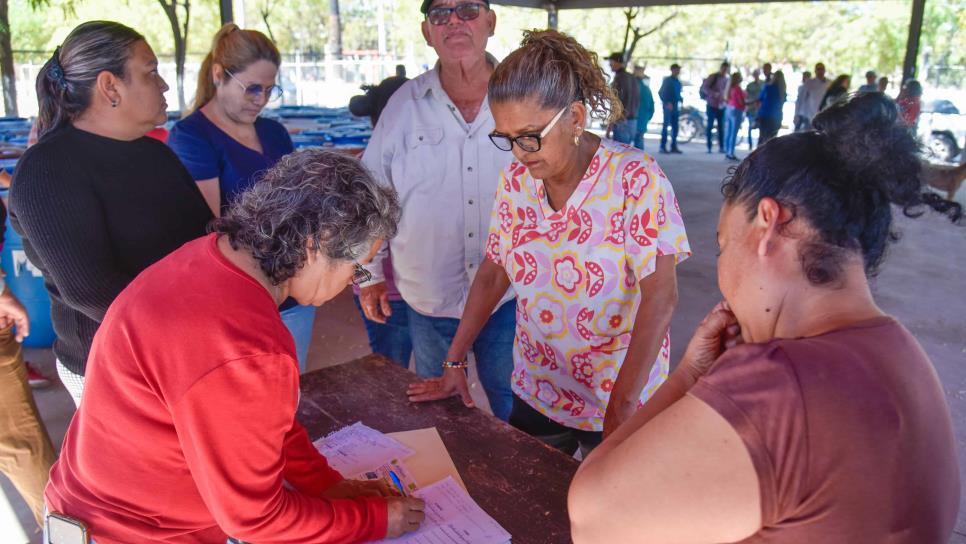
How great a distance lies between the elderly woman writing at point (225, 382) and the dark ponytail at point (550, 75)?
18.5 inches

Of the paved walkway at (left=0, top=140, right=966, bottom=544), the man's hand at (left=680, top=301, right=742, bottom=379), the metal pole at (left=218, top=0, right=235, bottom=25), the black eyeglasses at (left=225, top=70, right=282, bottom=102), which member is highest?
the metal pole at (left=218, top=0, right=235, bottom=25)

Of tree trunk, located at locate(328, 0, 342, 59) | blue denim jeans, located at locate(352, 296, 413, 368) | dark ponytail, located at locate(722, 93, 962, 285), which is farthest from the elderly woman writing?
tree trunk, located at locate(328, 0, 342, 59)

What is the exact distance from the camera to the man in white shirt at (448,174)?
2.24 meters

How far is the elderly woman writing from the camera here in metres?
1.11

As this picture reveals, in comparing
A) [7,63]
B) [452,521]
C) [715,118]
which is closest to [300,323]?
[452,521]

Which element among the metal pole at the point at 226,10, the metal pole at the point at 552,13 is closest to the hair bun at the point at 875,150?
the metal pole at the point at 226,10

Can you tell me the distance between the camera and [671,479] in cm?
82

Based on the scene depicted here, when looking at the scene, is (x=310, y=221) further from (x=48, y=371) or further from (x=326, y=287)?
(x=48, y=371)

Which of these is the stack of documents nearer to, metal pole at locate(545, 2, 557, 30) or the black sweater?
the black sweater

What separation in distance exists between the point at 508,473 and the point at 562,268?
0.50m

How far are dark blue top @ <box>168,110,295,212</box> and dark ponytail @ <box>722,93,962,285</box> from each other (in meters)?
1.84

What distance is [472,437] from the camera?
1.70 m

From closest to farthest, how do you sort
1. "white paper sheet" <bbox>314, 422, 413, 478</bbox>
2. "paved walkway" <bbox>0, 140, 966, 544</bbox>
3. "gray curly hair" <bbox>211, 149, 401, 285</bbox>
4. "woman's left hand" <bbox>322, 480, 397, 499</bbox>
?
"gray curly hair" <bbox>211, 149, 401, 285</bbox>, "woman's left hand" <bbox>322, 480, 397, 499</bbox>, "white paper sheet" <bbox>314, 422, 413, 478</bbox>, "paved walkway" <bbox>0, 140, 966, 544</bbox>

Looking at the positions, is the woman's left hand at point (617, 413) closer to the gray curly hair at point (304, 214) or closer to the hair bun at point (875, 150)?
the gray curly hair at point (304, 214)
